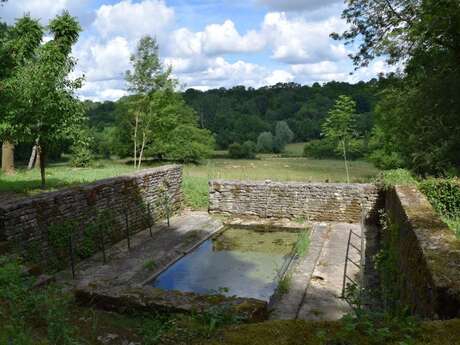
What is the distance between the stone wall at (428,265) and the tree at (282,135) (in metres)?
47.0

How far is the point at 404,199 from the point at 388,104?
1248 cm

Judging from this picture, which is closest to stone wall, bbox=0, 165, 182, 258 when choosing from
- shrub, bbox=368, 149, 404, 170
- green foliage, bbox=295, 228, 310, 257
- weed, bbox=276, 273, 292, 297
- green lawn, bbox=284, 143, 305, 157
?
green foliage, bbox=295, 228, 310, 257

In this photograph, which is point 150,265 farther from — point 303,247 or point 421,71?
point 421,71

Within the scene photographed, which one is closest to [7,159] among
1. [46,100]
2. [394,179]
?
[46,100]

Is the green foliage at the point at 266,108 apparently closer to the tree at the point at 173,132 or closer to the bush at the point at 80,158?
the tree at the point at 173,132

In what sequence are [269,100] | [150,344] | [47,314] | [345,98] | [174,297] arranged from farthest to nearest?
1. [269,100]
2. [345,98]
3. [174,297]
4. [47,314]
5. [150,344]

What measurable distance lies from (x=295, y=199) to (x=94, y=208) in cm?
757

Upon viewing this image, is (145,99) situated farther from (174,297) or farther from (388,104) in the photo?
(174,297)

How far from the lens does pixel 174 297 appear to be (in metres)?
5.65

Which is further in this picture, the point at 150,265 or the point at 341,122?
the point at 341,122

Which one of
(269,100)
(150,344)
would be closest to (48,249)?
(150,344)

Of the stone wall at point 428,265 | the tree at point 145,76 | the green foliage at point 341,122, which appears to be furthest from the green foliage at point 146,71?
the stone wall at point 428,265

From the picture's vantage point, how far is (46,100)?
13.8 meters

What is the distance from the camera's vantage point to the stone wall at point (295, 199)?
49.9 ft
